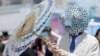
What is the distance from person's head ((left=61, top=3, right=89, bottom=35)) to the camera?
8.87ft

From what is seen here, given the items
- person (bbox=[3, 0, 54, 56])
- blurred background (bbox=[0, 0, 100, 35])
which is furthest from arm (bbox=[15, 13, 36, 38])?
blurred background (bbox=[0, 0, 100, 35])

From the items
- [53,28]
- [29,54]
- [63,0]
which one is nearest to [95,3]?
[63,0]

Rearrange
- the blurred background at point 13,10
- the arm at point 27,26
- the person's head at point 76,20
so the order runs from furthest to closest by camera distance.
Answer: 1. the blurred background at point 13,10
2. the person's head at point 76,20
3. the arm at point 27,26

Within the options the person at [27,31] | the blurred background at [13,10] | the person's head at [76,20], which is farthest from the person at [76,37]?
the blurred background at [13,10]

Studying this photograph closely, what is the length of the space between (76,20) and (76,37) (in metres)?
0.15

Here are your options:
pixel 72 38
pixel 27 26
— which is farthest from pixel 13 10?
pixel 27 26

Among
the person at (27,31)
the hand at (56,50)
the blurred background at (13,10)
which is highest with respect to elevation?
the person at (27,31)

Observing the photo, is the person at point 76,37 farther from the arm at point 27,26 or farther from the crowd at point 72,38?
the arm at point 27,26

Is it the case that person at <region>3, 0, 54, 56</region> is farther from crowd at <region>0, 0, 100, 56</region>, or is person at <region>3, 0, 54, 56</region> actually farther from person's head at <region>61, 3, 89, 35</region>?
person's head at <region>61, 3, 89, 35</region>

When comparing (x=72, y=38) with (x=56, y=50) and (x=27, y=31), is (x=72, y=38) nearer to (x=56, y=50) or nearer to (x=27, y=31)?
(x=56, y=50)

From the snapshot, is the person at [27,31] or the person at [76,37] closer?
the person at [27,31]

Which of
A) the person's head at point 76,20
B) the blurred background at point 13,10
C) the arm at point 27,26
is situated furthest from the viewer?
the blurred background at point 13,10

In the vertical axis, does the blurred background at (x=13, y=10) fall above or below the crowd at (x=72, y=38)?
below

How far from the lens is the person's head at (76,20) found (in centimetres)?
271
